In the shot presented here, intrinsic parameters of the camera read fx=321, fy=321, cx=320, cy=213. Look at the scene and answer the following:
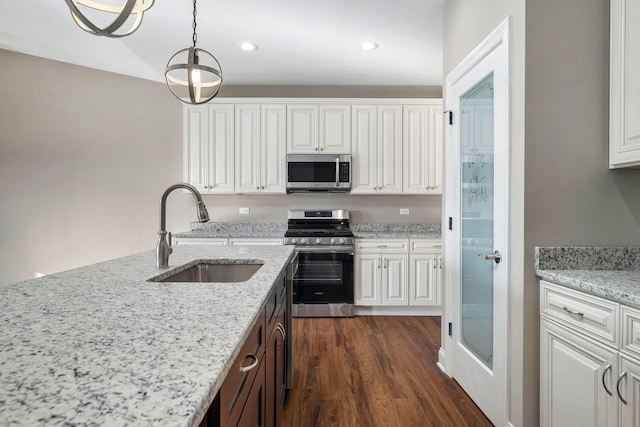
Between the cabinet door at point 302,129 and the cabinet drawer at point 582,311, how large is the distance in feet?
9.01

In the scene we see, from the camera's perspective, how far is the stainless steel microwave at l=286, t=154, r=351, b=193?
11.9ft

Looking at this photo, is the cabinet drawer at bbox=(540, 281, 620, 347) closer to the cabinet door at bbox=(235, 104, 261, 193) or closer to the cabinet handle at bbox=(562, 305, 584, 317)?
the cabinet handle at bbox=(562, 305, 584, 317)

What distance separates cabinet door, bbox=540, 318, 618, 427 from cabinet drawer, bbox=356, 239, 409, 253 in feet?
6.66

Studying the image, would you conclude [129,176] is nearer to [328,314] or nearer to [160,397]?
[328,314]

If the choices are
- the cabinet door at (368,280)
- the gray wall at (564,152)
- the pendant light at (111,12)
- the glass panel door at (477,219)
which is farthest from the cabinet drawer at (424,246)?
the pendant light at (111,12)

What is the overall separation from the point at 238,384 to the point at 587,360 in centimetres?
129

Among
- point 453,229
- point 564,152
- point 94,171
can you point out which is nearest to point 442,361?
point 453,229

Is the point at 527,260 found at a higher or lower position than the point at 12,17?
lower

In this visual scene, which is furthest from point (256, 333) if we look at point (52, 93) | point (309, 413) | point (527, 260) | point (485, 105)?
point (52, 93)

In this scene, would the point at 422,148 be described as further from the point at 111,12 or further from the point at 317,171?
the point at 111,12

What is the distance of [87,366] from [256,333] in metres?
0.52

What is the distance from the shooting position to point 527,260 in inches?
58.2

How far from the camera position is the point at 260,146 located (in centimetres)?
370

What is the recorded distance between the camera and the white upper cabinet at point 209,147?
3678 mm
